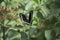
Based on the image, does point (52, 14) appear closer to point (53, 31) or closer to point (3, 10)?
point (53, 31)

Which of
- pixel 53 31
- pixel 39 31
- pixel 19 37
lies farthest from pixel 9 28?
pixel 53 31

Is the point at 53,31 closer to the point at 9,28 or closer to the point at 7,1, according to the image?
the point at 9,28

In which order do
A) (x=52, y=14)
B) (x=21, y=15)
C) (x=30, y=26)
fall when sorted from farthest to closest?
(x=21, y=15)
(x=30, y=26)
(x=52, y=14)

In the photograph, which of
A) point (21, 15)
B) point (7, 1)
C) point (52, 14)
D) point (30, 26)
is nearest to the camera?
point (52, 14)

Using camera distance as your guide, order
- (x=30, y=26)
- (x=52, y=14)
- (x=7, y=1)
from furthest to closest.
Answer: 1. (x=7, y=1)
2. (x=30, y=26)
3. (x=52, y=14)

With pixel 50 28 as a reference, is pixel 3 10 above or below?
above

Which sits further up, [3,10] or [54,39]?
[3,10]

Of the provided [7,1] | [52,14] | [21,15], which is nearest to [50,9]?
[52,14]

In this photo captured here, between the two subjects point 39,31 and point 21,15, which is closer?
point 39,31

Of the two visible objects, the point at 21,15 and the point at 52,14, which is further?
the point at 21,15

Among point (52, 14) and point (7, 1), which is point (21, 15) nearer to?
point (7, 1)
